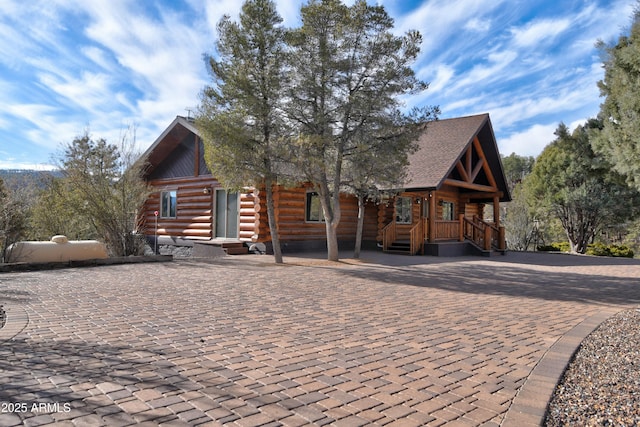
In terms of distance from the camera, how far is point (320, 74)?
11.7 meters

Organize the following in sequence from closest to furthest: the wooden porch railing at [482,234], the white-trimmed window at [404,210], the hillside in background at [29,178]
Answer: the hillside in background at [29,178]
the wooden porch railing at [482,234]
the white-trimmed window at [404,210]

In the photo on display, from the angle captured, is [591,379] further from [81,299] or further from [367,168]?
[367,168]

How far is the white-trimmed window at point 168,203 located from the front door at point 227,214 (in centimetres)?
288

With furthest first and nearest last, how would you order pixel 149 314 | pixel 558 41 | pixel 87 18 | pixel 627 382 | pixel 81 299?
pixel 558 41, pixel 87 18, pixel 81 299, pixel 149 314, pixel 627 382

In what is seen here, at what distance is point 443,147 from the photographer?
17.8m

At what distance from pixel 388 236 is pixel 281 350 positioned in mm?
13631

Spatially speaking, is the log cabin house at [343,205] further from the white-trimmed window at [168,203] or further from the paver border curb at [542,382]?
the paver border curb at [542,382]

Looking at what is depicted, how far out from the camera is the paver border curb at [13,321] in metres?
4.28

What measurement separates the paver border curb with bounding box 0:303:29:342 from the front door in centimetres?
1063

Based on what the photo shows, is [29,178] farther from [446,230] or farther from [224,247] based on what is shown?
[446,230]

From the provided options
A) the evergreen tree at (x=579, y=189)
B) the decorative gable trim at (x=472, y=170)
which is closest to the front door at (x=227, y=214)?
the decorative gable trim at (x=472, y=170)

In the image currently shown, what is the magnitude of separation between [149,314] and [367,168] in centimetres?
777

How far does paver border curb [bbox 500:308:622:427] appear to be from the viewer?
2730 millimetres

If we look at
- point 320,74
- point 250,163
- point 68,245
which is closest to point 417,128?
point 320,74
